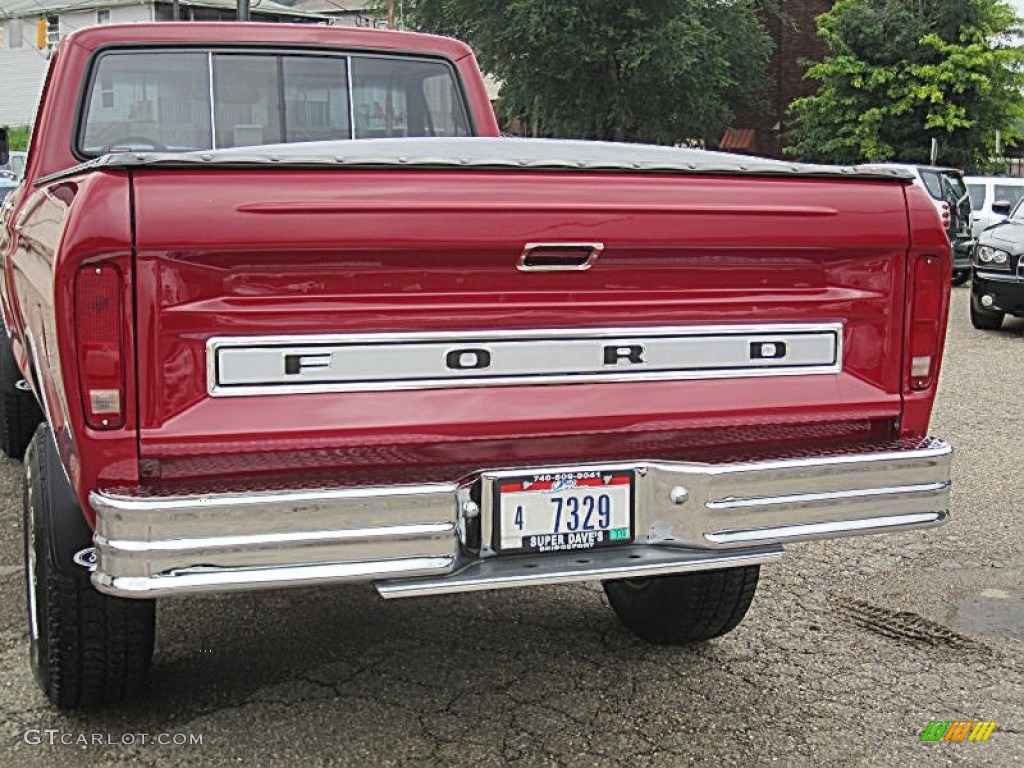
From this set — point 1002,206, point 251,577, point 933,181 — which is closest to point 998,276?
point 1002,206

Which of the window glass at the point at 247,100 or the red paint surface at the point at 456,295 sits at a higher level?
the window glass at the point at 247,100

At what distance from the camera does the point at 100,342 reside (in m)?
2.68

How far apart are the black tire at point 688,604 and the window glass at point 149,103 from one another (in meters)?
2.25

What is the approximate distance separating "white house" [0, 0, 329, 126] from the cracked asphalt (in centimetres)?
3880

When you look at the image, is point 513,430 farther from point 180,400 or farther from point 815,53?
point 815,53

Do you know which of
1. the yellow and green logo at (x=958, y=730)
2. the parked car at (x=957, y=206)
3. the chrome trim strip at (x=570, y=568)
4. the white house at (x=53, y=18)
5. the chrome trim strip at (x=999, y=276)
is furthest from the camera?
the white house at (x=53, y=18)

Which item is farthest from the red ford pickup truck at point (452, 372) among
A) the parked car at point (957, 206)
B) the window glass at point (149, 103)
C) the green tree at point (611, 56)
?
the green tree at point (611, 56)

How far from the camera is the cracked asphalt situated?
341 centimetres

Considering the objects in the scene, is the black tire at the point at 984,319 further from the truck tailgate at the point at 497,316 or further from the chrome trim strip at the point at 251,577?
the chrome trim strip at the point at 251,577

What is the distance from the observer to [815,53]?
40.2 meters

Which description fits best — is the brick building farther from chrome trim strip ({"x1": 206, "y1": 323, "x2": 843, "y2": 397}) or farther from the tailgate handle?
the tailgate handle

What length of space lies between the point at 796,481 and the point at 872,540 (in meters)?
2.57

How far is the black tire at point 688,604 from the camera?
3.95m

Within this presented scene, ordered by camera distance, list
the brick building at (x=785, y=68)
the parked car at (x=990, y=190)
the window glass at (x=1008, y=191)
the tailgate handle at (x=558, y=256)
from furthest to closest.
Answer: the brick building at (x=785, y=68) < the window glass at (x=1008, y=191) < the parked car at (x=990, y=190) < the tailgate handle at (x=558, y=256)
